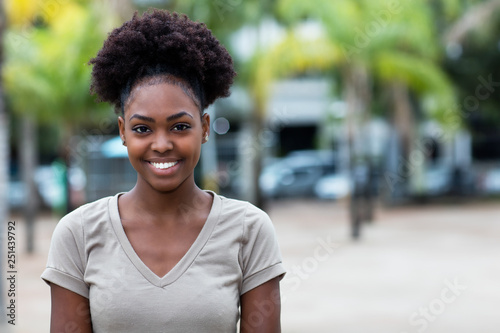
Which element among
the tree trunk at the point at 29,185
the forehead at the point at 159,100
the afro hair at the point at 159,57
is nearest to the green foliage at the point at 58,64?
the tree trunk at the point at 29,185

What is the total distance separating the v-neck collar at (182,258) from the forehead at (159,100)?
0.27m

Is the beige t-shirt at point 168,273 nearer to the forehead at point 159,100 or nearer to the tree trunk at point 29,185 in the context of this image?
the forehead at point 159,100

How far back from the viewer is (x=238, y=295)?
1.89 metres

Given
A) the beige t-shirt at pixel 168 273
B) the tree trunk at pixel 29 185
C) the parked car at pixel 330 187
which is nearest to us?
the beige t-shirt at pixel 168 273

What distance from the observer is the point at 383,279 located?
9.52 metres

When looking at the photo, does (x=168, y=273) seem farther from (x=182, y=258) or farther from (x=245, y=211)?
(x=245, y=211)

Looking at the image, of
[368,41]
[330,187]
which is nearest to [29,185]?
[368,41]

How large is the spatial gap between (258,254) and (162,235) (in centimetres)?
26

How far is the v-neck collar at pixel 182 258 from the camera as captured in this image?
1819 mm

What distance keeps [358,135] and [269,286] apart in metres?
15.1

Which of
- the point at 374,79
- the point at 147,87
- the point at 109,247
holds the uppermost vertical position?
the point at 374,79

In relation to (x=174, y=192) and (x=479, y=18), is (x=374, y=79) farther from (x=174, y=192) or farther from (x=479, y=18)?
(x=174, y=192)

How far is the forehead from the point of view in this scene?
6.14 ft

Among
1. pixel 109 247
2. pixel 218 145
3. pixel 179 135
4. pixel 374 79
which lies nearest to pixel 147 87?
pixel 179 135
